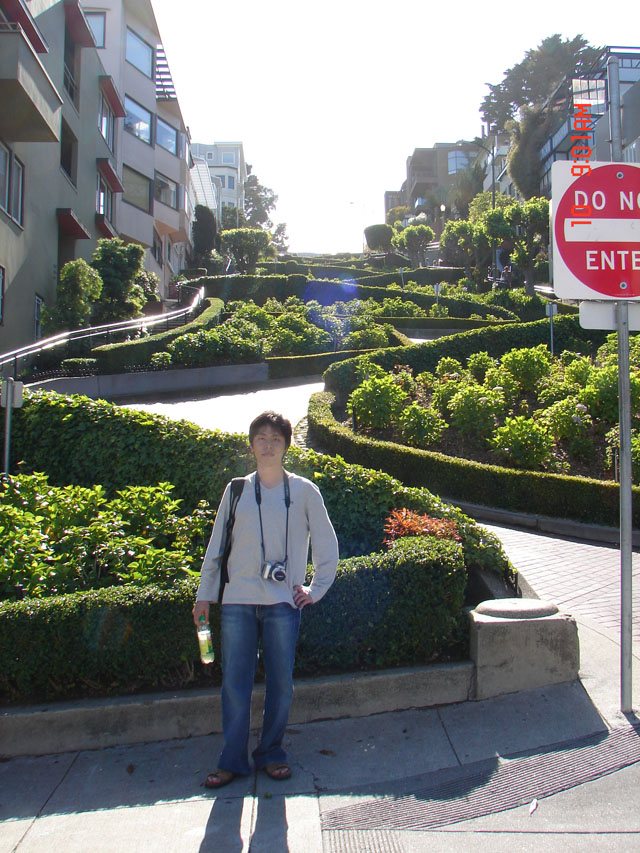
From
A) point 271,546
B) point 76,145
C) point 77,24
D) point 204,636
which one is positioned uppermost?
point 77,24

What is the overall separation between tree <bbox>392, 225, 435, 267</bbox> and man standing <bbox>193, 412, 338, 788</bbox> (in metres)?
60.2

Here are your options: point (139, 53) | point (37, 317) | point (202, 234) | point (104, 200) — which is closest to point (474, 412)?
point (37, 317)

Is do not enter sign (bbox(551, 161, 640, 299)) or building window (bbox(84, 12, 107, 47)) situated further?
building window (bbox(84, 12, 107, 47))

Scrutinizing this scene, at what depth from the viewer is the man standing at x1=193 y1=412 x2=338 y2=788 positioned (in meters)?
3.69

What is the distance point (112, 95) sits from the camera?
2817cm

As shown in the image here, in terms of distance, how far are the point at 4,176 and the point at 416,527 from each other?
15756 mm

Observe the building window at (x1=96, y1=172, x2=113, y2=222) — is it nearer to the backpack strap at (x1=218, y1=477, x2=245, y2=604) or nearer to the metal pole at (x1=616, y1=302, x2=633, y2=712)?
the backpack strap at (x1=218, y1=477, x2=245, y2=604)

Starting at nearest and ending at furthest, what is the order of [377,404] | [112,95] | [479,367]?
[377,404] → [479,367] → [112,95]

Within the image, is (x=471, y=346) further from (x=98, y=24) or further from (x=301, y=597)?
(x=98, y=24)

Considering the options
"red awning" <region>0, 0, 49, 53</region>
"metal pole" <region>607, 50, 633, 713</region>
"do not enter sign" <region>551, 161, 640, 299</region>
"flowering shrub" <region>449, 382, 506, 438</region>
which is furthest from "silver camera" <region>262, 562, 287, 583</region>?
"red awning" <region>0, 0, 49, 53</region>

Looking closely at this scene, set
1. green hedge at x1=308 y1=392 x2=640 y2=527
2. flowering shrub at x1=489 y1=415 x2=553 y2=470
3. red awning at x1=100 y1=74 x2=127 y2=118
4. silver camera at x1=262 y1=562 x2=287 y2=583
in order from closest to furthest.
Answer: silver camera at x1=262 y1=562 x2=287 y2=583, green hedge at x1=308 y1=392 x2=640 y2=527, flowering shrub at x1=489 y1=415 x2=553 y2=470, red awning at x1=100 y1=74 x2=127 y2=118

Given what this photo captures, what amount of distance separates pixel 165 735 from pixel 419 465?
705 centimetres

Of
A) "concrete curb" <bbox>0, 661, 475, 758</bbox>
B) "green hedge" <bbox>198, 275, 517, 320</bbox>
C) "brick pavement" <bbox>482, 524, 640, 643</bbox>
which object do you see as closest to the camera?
"concrete curb" <bbox>0, 661, 475, 758</bbox>

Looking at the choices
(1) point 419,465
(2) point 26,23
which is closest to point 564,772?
(1) point 419,465
